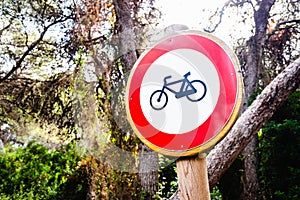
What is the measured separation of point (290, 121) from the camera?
164 inches

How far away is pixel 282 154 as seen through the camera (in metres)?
4.24

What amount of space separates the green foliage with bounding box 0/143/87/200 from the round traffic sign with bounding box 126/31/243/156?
425 centimetres

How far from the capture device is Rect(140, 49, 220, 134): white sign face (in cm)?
92

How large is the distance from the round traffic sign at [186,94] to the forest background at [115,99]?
143cm

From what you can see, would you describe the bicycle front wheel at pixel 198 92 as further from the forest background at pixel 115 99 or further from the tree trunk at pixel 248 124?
the tree trunk at pixel 248 124

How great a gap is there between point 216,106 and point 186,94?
3.4 inches

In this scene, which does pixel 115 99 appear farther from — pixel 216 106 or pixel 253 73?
pixel 216 106

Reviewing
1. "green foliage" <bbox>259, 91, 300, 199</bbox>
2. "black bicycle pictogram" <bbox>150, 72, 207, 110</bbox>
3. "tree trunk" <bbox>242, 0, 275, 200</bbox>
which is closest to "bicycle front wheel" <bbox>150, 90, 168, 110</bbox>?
"black bicycle pictogram" <bbox>150, 72, 207, 110</bbox>

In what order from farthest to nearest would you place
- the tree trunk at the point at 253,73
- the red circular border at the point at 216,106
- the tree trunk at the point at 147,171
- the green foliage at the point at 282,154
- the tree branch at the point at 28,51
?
the tree branch at the point at 28,51, the tree trunk at the point at 253,73, the green foliage at the point at 282,154, the tree trunk at the point at 147,171, the red circular border at the point at 216,106

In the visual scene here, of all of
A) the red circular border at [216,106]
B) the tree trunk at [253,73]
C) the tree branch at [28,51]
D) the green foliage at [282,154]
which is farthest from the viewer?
the tree branch at [28,51]

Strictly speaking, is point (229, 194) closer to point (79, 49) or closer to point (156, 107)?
point (79, 49)

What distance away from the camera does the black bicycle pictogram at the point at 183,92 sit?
0.92 m

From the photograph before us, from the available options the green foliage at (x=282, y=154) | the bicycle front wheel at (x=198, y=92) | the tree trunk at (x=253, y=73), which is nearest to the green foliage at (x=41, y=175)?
the tree trunk at (x=253, y=73)

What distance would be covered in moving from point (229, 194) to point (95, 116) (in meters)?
2.43
